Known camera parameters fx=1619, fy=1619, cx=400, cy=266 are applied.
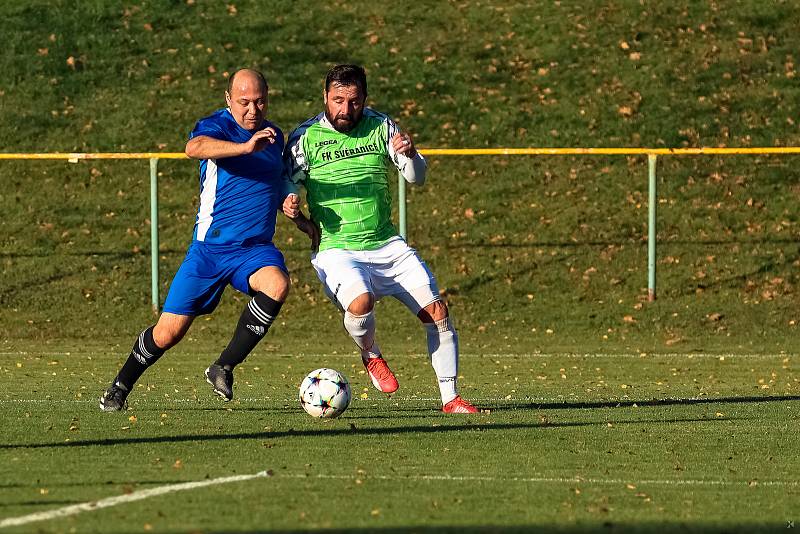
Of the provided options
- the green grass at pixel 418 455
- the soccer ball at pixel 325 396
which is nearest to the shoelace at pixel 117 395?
the green grass at pixel 418 455

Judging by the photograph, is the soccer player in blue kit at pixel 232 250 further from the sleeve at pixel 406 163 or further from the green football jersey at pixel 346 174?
the sleeve at pixel 406 163

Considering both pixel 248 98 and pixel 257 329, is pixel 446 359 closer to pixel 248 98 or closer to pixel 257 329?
pixel 257 329

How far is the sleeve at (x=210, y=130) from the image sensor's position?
34.3 ft

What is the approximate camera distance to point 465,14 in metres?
28.8

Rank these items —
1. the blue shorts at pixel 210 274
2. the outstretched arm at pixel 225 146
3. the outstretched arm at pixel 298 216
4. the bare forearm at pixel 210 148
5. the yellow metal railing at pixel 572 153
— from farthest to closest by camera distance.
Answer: the yellow metal railing at pixel 572 153
the blue shorts at pixel 210 274
the outstretched arm at pixel 298 216
the bare forearm at pixel 210 148
the outstretched arm at pixel 225 146

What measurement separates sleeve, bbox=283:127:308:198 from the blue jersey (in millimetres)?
114

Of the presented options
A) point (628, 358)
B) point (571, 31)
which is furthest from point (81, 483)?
point (571, 31)

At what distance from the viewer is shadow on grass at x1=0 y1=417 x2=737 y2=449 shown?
908 centimetres

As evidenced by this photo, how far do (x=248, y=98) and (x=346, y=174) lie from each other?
83 centimetres

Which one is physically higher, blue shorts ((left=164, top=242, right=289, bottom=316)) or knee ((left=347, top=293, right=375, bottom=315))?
blue shorts ((left=164, top=242, right=289, bottom=316))

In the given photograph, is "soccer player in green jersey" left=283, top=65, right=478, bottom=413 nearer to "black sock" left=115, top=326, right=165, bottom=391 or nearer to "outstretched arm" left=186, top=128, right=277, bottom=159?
"outstretched arm" left=186, top=128, right=277, bottom=159

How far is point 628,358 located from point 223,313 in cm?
577

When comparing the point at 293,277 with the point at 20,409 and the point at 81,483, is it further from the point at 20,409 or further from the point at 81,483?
the point at 81,483

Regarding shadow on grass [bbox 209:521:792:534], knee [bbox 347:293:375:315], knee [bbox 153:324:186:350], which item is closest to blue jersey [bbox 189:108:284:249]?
knee [bbox 153:324:186:350]
